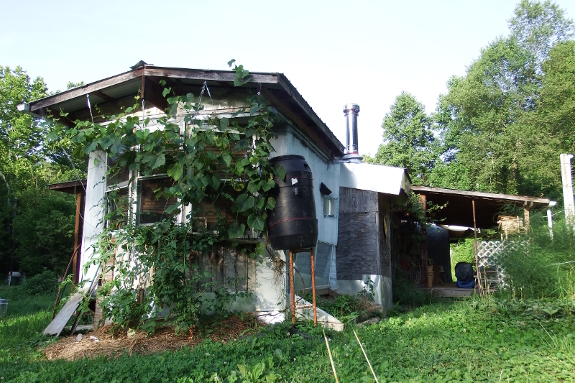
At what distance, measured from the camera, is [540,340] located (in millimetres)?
5594

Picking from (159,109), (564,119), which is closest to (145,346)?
(159,109)

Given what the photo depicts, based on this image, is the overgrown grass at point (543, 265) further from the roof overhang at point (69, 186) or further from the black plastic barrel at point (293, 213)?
the roof overhang at point (69, 186)

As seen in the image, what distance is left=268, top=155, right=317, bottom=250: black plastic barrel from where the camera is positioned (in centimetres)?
630

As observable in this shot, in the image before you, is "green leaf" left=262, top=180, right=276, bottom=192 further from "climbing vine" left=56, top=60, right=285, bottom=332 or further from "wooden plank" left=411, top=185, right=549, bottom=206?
"wooden plank" left=411, top=185, right=549, bottom=206

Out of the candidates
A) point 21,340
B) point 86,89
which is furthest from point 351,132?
point 21,340

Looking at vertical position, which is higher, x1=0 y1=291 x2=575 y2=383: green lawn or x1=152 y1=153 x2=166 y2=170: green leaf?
x1=152 y1=153 x2=166 y2=170: green leaf

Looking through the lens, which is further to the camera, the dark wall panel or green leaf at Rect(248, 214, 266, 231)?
the dark wall panel

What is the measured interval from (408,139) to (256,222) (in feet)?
91.9

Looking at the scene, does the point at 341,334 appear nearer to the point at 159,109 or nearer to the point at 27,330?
the point at 159,109

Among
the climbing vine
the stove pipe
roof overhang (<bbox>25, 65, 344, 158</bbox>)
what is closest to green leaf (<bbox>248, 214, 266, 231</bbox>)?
the climbing vine

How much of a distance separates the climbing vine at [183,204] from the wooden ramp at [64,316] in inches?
28.2

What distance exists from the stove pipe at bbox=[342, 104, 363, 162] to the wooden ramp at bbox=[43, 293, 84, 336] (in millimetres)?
6629

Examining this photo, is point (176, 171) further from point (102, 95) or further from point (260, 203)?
point (102, 95)

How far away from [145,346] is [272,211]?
229 cm
